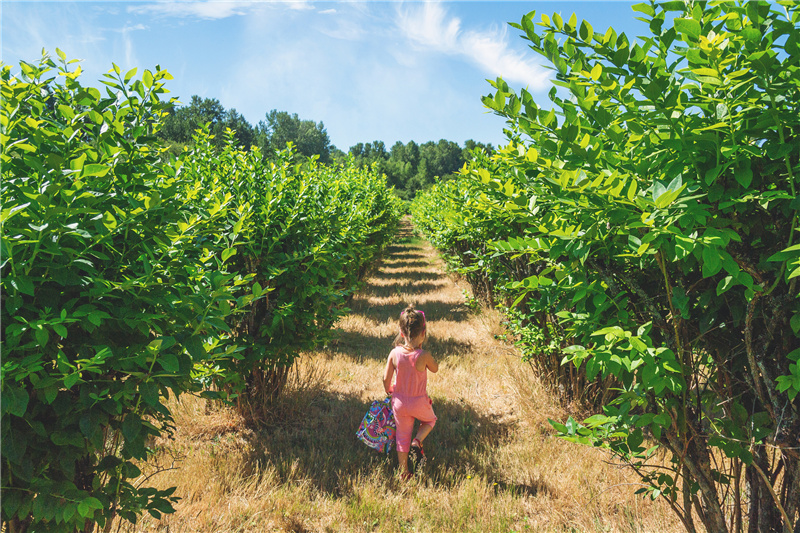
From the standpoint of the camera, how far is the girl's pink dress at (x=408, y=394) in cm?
382

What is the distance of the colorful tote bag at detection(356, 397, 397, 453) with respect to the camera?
155 inches

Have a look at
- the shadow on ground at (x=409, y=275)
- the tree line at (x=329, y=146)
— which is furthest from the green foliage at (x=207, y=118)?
the shadow on ground at (x=409, y=275)

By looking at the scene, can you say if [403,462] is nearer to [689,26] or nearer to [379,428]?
[379,428]

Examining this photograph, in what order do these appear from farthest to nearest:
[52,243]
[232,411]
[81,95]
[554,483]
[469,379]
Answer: [469,379] < [232,411] < [554,483] < [81,95] < [52,243]

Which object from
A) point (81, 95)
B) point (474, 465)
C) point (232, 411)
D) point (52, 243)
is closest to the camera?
point (52, 243)

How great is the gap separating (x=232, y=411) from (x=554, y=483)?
2.91m

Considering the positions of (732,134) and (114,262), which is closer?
(732,134)

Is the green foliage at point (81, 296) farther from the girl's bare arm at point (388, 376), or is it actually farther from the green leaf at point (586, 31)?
the girl's bare arm at point (388, 376)

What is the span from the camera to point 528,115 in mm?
1528

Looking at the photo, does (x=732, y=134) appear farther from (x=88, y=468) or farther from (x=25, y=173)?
(x=88, y=468)

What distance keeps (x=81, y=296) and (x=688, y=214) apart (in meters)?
2.03

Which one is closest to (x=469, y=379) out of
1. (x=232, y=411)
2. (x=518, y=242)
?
(x=232, y=411)

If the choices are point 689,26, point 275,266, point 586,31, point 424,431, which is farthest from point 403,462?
point 689,26

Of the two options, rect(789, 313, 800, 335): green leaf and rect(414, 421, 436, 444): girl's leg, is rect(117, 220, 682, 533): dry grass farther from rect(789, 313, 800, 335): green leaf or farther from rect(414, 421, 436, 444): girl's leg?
rect(789, 313, 800, 335): green leaf
